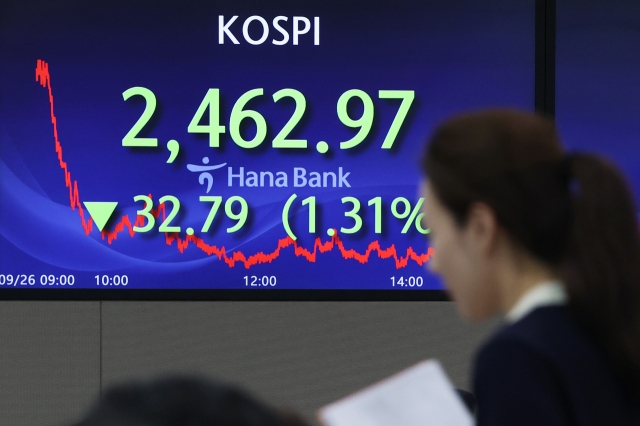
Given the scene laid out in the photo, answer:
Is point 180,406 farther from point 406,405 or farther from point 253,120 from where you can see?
point 253,120

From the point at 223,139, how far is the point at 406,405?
72.0 inches

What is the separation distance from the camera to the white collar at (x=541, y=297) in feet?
2.70

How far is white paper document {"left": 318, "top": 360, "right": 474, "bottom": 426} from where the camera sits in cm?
87

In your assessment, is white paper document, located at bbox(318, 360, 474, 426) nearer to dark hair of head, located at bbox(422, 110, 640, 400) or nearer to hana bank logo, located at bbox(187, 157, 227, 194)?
dark hair of head, located at bbox(422, 110, 640, 400)

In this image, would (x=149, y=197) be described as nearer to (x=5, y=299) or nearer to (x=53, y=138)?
(x=53, y=138)

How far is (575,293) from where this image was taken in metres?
0.80

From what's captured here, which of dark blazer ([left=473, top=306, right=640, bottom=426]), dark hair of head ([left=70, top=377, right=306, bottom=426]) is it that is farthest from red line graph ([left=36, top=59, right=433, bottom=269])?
dark hair of head ([left=70, top=377, right=306, bottom=426])

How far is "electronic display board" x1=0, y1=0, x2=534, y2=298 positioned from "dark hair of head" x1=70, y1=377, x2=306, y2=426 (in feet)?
7.59

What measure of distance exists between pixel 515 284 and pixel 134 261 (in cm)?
189

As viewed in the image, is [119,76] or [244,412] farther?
[119,76]

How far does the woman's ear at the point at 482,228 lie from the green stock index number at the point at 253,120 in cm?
183

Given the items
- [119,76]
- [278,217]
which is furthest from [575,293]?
[119,76]

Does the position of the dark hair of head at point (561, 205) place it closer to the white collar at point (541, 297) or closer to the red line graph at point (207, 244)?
the white collar at point (541, 297)

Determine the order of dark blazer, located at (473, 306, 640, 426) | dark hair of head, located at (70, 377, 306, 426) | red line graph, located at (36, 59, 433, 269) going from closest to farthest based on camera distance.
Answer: dark hair of head, located at (70, 377, 306, 426) < dark blazer, located at (473, 306, 640, 426) < red line graph, located at (36, 59, 433, 269)
